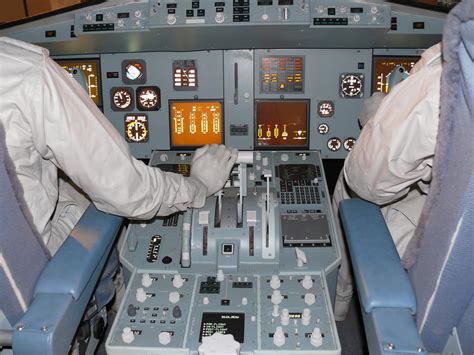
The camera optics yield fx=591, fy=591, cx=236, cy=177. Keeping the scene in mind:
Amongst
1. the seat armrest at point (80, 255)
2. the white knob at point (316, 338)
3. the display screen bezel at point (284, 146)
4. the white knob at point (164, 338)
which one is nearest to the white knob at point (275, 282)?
the white knob at point (316, 338)

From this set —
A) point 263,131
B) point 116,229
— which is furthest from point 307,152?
point 116,229

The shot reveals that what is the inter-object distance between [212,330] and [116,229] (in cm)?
44

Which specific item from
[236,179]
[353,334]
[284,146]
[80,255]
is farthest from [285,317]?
[284,146]

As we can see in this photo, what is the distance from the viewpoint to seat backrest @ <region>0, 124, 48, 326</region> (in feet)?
4.49

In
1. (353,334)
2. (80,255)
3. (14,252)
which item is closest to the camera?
(14,252)

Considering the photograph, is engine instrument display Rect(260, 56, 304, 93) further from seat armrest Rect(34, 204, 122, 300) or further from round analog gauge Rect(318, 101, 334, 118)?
seat armrest Rect(34, 204, 122, 300)

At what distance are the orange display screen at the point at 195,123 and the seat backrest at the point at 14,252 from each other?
1.45m

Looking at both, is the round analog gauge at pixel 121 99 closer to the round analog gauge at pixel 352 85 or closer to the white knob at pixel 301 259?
the round analog gauge at pixel 352 85

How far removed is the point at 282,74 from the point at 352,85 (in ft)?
1.14

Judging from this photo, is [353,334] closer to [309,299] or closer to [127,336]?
[309,299]

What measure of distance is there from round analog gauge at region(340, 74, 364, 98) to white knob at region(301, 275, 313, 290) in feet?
4.10

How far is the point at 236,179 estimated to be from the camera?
2.38 meters

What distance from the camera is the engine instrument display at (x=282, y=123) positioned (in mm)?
2906

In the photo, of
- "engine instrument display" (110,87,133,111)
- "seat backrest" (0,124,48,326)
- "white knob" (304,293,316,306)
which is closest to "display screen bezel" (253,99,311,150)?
"engine instrument display" (110,87,133,111)
